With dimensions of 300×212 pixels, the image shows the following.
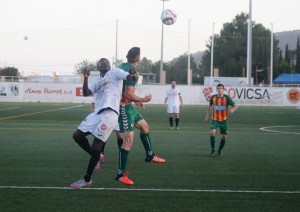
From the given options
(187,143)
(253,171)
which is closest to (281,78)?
(187,143)

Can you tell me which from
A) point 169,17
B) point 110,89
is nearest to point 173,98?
point 169,17

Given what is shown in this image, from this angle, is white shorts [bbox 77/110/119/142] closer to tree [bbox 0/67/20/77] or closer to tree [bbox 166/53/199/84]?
tree [bbox 0/67/20/77]

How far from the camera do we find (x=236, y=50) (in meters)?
105

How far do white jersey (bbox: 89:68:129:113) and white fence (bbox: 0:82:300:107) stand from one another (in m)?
39.7

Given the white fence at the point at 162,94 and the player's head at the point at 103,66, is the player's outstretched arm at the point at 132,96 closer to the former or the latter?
the player's head at the point at 103,66

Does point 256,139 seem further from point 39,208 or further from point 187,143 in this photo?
point 39,208

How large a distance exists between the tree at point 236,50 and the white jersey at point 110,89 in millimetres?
93540

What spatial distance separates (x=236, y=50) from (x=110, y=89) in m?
98.2

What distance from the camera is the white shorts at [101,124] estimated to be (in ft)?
28.5

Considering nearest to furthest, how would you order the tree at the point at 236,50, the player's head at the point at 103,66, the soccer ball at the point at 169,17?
1. the player's head at the point at 103,66
2. the soccer ball at the point at 169,17
3. the tree at the point at 236,50

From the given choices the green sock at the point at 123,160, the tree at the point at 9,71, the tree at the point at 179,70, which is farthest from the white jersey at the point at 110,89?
the tree at the point at 179,70

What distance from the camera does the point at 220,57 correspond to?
10650cm

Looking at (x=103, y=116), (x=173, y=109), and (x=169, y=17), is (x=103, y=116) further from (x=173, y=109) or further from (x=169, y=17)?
(x=169, y=17)

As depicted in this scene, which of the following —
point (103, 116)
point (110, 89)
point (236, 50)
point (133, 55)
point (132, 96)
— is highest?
point (236, 50)
